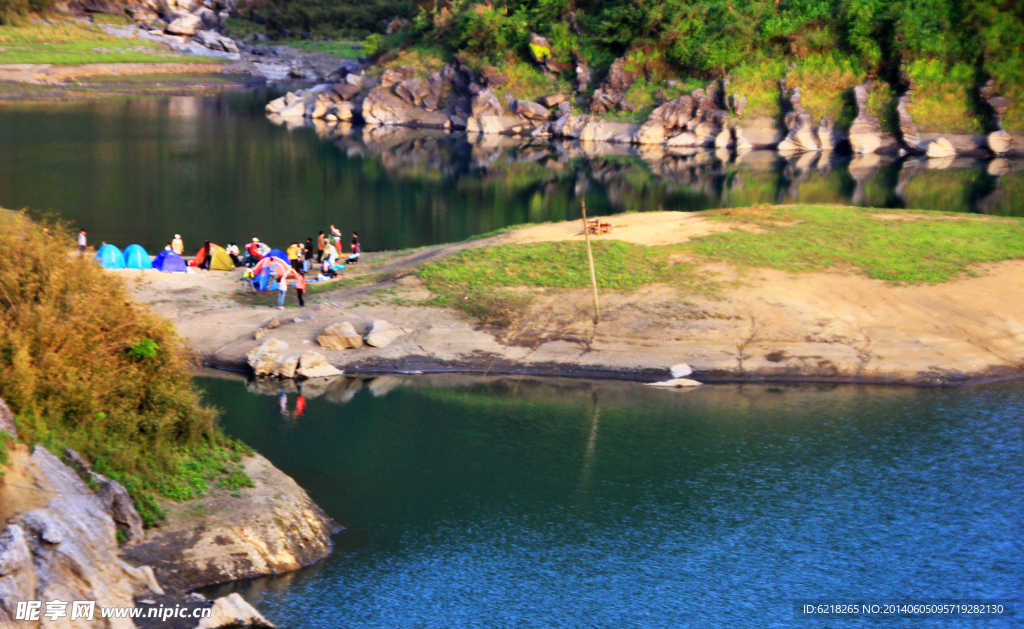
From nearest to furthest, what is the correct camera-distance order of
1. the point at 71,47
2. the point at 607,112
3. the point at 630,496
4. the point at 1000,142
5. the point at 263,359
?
1. the point at 630,496
2. the point at 263,359
3. the point at 1000,142
4. the point at 607,112
5. the point at 71,47

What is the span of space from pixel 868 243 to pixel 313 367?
23.0 meters

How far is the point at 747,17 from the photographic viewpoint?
3588 inches

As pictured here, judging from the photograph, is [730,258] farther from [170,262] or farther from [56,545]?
[56,545]

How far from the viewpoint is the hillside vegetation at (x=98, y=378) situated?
17.5 m

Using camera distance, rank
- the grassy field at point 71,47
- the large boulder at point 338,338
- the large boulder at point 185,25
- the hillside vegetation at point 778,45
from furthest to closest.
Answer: the large boulder at point 185,25, the grassy field at point 71,47, the hillside vegetation at point 778,45, the large boulder at point 338,338

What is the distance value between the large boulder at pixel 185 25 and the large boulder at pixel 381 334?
118427 millimetres

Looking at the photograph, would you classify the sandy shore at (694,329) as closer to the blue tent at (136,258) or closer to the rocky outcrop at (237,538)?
the blue tent at (136,258)

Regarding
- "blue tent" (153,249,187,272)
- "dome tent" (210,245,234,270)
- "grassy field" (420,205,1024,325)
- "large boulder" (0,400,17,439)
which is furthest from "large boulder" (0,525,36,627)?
"dome tent" (210,245,234,270)

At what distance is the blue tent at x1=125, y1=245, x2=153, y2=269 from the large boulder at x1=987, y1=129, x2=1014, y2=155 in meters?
68.6

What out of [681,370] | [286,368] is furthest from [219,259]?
[681,370]

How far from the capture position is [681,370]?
30312 millimetres

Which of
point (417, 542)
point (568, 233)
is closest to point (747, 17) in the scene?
point (568, 233)

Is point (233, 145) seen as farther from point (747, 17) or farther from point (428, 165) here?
point (747, 17)

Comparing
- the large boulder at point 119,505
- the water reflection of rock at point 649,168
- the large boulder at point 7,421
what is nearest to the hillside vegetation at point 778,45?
the water reflection of rock at point 649,168
